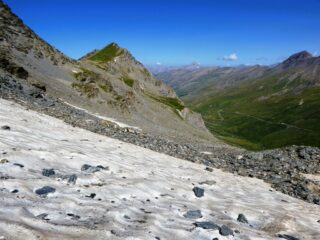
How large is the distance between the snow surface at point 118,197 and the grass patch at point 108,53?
454 feet

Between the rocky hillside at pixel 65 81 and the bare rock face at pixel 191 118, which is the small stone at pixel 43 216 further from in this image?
the bare rock face at pixel 191 118

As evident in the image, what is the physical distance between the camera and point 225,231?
483 inches

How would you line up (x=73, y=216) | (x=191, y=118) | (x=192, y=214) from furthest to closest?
(x=191, y=118)
(x=192, y=214)
(x=73, y=216)

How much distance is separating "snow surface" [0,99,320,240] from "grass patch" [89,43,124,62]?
138 m

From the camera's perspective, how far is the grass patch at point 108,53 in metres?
161

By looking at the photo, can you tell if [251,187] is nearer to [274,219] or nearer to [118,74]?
[274,219]

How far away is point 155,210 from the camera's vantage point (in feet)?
43.6

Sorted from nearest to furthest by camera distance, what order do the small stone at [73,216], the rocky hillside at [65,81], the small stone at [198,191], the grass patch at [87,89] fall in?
the small stone at [73,216] → the small stone at [198,191] → the rocky hillside at [65,81] → the grass patch at [87,89]

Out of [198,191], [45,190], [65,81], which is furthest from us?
[65,81]

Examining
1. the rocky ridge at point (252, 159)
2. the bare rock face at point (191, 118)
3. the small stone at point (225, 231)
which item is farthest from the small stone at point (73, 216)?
the bare rock face at point (191, 118)

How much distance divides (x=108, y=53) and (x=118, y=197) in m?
160

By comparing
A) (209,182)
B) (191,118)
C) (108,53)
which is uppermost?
(108,53)

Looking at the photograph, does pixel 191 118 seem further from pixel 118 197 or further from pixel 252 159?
pixel 118 197

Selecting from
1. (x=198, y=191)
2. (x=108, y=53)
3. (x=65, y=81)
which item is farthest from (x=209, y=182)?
(x=108, y=53)
